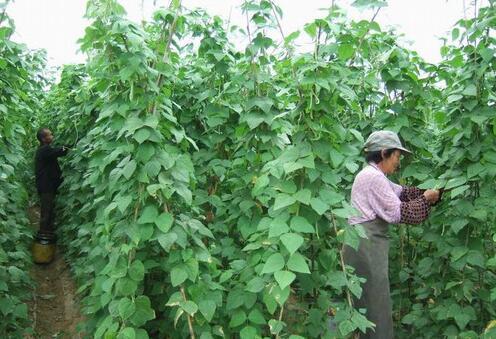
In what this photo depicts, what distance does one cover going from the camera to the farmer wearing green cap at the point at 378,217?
114 inches

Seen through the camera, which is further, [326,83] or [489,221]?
[489,221]

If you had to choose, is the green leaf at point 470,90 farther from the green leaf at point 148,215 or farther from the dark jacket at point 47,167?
the dark jacket at point 47,167

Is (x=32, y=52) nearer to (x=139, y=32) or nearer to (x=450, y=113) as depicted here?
(x=139, y=32)

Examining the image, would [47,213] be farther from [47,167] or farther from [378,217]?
[378,217]

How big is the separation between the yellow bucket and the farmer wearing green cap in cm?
432

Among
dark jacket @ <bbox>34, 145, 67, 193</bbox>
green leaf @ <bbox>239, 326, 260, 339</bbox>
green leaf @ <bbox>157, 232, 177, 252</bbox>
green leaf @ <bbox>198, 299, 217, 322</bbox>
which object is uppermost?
dark jacket @ <bbox>34, 145, 67, 193</bbox>

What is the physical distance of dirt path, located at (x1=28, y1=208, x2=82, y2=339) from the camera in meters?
4.44

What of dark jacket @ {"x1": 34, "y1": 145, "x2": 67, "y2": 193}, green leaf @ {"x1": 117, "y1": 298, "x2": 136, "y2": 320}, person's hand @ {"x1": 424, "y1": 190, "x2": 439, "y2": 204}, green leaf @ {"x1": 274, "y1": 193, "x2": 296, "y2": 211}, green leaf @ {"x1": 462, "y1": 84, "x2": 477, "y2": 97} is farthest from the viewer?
dark jacket @ {"x1": 34, "y1": 145, "x2": 67, "y2": 193}

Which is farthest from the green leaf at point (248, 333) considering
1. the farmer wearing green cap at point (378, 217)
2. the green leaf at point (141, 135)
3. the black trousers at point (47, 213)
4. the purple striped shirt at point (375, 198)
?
the black trousers at point (47, 213)

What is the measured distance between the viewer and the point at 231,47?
12.1ft

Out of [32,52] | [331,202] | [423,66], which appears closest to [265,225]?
[331,202]

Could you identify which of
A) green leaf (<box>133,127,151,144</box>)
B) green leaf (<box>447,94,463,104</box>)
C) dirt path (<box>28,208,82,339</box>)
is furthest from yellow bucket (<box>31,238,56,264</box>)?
green leaf (<box>447,94,463,104</box>)

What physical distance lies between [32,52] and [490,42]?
5.61 metres

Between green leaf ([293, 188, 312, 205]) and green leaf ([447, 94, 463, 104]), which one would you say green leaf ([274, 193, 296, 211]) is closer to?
green leaf ([293, 188, 312, 205])
